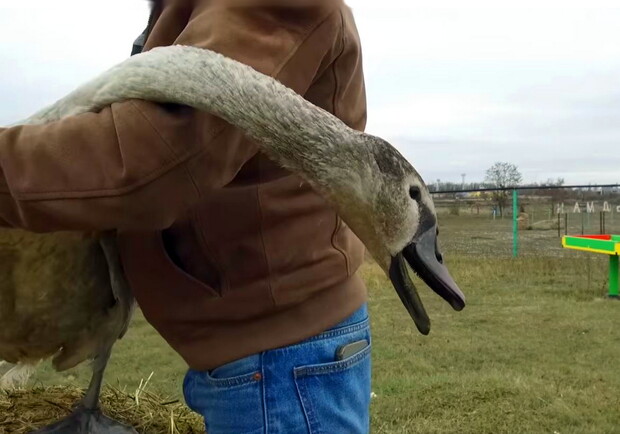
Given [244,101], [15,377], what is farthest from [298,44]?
[15,377]

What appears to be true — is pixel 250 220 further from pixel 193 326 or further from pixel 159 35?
pixel 159 35

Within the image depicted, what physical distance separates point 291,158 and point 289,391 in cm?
58

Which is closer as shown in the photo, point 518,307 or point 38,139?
point 38,139

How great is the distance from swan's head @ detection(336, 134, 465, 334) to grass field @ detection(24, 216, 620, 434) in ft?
8.99

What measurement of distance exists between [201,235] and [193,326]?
0.81 ft

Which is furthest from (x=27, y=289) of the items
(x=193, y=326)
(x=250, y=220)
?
(x=250, y=220)

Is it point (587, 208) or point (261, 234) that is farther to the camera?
point (587, 208)

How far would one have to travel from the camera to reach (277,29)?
151 cm

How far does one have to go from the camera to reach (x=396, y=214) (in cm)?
167

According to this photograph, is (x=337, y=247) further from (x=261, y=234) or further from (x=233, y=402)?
(x=233, y=402)

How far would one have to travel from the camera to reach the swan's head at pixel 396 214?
1.66 metres

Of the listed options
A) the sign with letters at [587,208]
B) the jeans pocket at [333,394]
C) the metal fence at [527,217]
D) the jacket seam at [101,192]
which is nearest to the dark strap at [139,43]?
the jacket seam at [101,192]

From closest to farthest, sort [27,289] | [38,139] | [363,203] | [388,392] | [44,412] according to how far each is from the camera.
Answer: [38,139] → [363,203] → [27,289] → [44,412] → [388,392]

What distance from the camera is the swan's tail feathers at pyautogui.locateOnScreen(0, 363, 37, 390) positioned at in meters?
2.95
